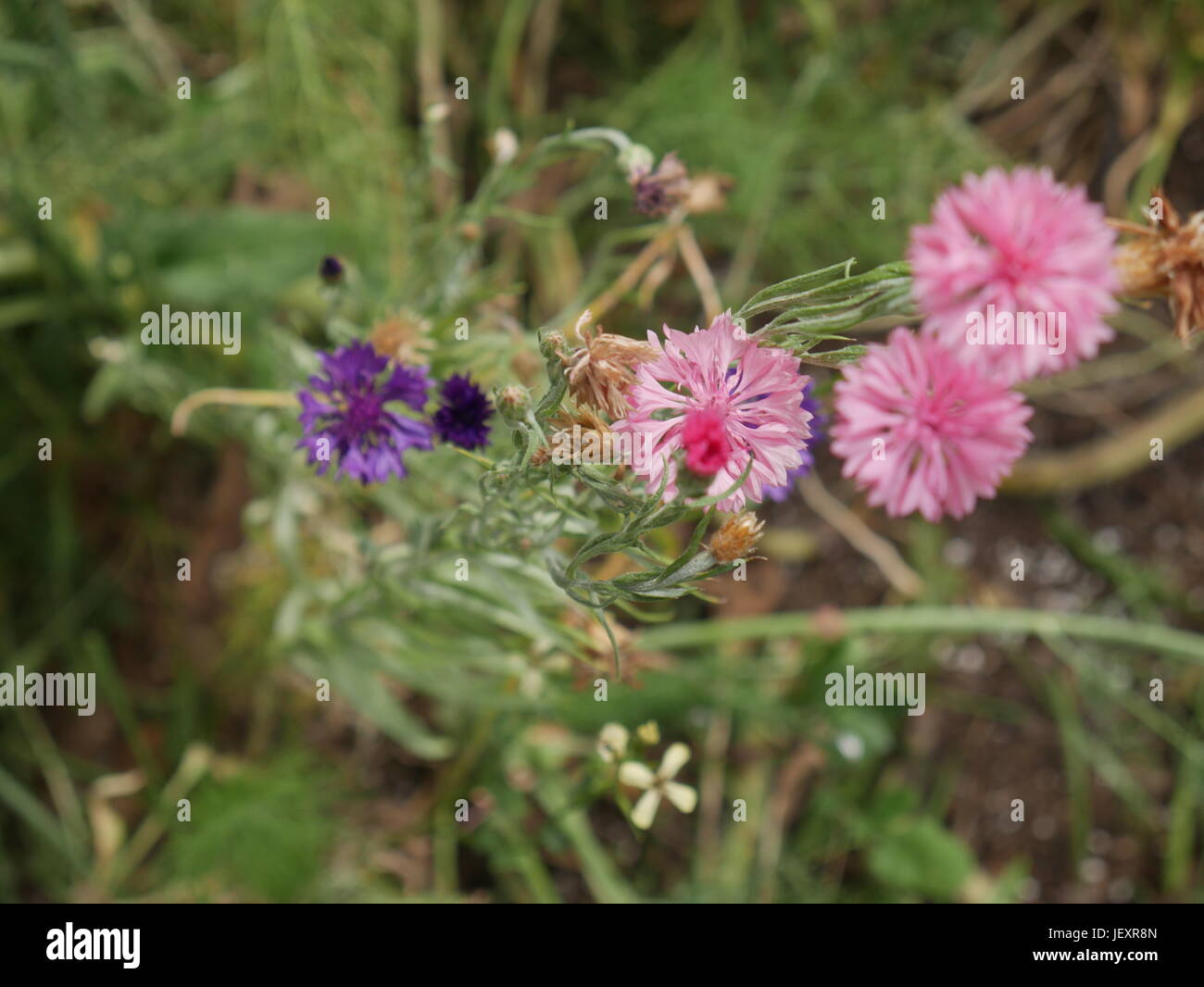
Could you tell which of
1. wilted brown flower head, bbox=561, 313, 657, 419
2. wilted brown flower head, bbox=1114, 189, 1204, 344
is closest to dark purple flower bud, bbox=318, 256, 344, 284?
wilted brown flower head, bbox=561, 313, 657, 419

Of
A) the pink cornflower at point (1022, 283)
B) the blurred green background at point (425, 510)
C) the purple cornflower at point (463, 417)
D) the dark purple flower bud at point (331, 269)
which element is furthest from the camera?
the blurred green background at point (425, 510)

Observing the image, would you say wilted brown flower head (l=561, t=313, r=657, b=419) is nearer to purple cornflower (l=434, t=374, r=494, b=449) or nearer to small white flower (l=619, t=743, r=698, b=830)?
purple cornflower (l=434, t=374, r=494, b=449)

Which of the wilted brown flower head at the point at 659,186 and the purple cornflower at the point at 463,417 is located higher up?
the wilted brown flower head at the point at 659,186

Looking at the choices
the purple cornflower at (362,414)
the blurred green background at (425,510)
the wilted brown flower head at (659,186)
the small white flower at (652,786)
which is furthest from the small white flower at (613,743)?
the wilted brown flower head at (659,186)

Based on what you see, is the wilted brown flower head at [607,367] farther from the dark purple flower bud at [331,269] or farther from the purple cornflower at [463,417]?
the dark purple flower bud at [331,269]

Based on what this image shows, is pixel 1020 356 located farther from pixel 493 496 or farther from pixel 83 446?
pixel 83 446

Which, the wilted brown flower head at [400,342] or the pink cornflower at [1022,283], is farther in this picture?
the wilted brown flower head at [400,342]
